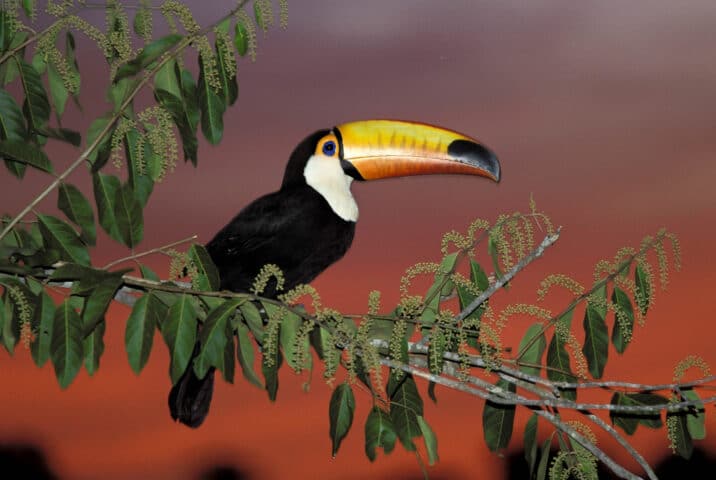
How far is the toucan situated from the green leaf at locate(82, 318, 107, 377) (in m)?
1.60

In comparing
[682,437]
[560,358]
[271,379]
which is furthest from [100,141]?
[682,437]

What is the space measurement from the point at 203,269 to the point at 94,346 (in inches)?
20.7

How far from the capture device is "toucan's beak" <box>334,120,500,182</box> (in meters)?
6.27

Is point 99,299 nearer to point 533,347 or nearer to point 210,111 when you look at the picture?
point 210,111

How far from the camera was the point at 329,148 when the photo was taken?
6387 mm

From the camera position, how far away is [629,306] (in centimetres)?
348

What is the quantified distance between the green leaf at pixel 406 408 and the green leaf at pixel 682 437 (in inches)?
37.8

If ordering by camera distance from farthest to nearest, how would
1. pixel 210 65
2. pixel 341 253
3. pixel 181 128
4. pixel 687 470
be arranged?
pixel 687 470 < pixel 341 253 < pixel 181 128 < pixel 210 65

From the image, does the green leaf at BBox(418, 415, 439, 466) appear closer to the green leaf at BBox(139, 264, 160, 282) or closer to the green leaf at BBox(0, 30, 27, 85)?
the green leaf at BBox(139, 264, 160, 282)

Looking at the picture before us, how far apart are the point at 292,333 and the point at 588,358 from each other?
1262mm

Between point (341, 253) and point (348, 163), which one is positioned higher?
point (348, 163)

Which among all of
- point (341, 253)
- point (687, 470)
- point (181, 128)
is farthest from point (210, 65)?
point (687, 470)

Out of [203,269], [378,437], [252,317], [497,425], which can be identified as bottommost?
[378,437]

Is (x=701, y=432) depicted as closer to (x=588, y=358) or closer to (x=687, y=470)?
(x=588, y=358)
